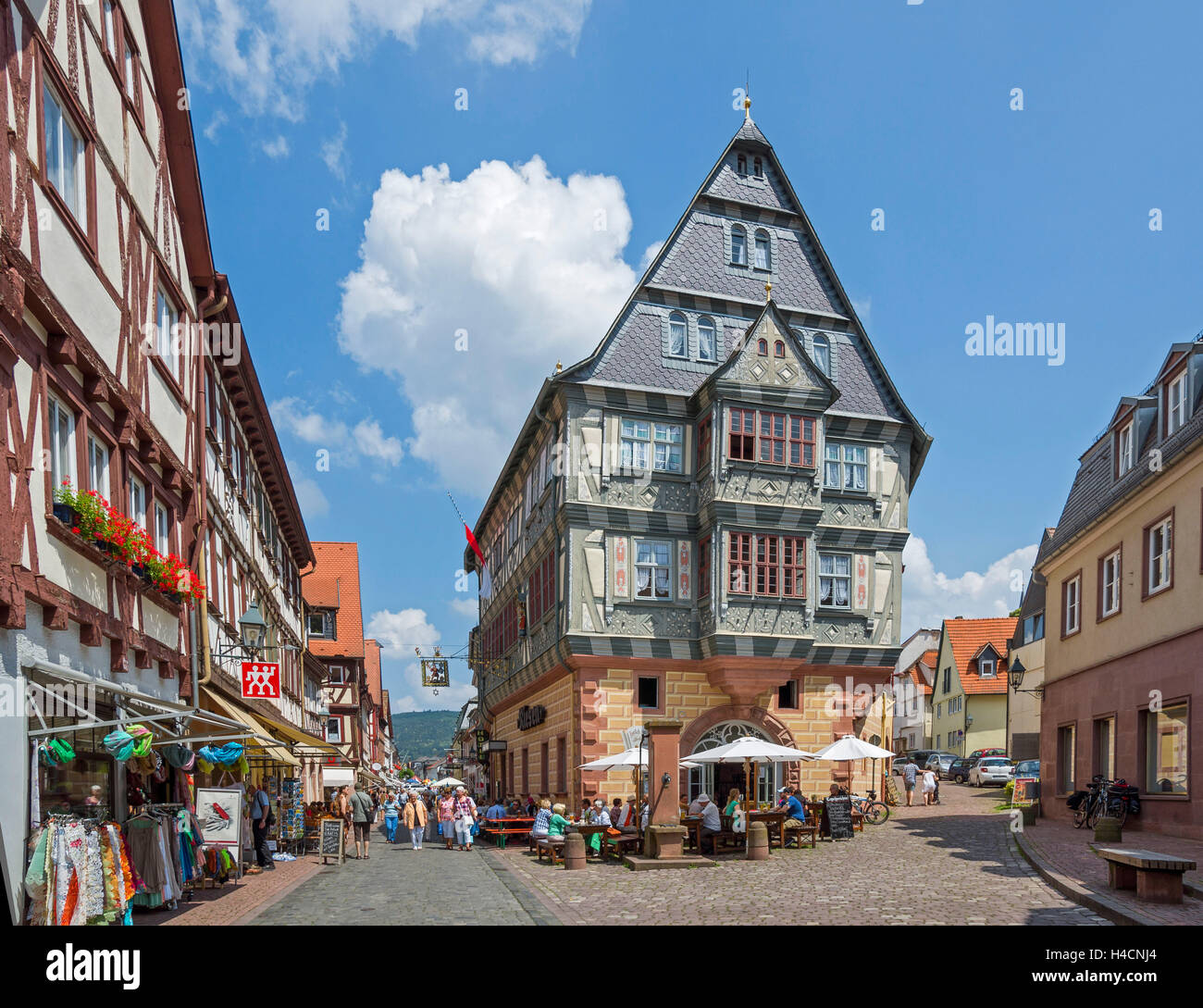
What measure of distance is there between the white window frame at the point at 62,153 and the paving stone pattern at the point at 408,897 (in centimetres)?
852

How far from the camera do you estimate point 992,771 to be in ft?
157

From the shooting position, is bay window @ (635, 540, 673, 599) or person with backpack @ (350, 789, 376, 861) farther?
bay window @ (635, 540, 673, 599)

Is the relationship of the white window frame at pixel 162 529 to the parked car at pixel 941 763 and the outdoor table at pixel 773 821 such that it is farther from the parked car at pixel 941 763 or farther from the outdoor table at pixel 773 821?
the parked car at pixel 941 763

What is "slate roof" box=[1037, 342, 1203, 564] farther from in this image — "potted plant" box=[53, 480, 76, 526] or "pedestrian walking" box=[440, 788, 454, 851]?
"potted plant" box=[53, 480, 76, 526]

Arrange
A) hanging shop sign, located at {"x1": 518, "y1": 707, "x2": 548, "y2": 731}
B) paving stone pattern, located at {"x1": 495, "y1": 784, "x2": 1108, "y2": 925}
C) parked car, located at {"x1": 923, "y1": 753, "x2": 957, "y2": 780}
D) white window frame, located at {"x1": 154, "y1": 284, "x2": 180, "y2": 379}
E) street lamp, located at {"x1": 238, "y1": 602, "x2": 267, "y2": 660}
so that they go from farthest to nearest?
parked car, located at {"x1": 923, "y1": 753, "x2": 957, "y2": 780} < hanging shop sign, located at {"x1": 518, "y1": 707, "x2": 548, "y2": 731} < street lamp, located at {"x1": 238, "y1": 602, "x2": 267, "y2": 660} < white window frame, located at {"x1": 154, "y1": 284, "x2": 180, "y2": 379} < paving stone pattern, located at {"x1": 495, "y1": 784, "x2": 1108, "y2": 925}

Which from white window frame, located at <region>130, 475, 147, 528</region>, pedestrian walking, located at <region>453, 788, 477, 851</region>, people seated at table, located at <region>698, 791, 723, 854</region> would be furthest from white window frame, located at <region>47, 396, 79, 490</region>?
pedestrian walking, located at <region>453, 788, 477, 851</region>

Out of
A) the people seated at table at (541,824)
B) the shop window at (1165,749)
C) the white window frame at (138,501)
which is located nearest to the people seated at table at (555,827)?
the people seated at table at (541,824)

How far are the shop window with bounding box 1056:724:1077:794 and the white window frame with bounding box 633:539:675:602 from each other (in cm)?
1012

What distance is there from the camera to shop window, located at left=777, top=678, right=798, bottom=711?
32031 millimetres

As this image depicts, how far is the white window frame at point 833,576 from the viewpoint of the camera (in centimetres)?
3238

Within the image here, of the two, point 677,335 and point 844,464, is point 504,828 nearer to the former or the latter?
point 844,464
